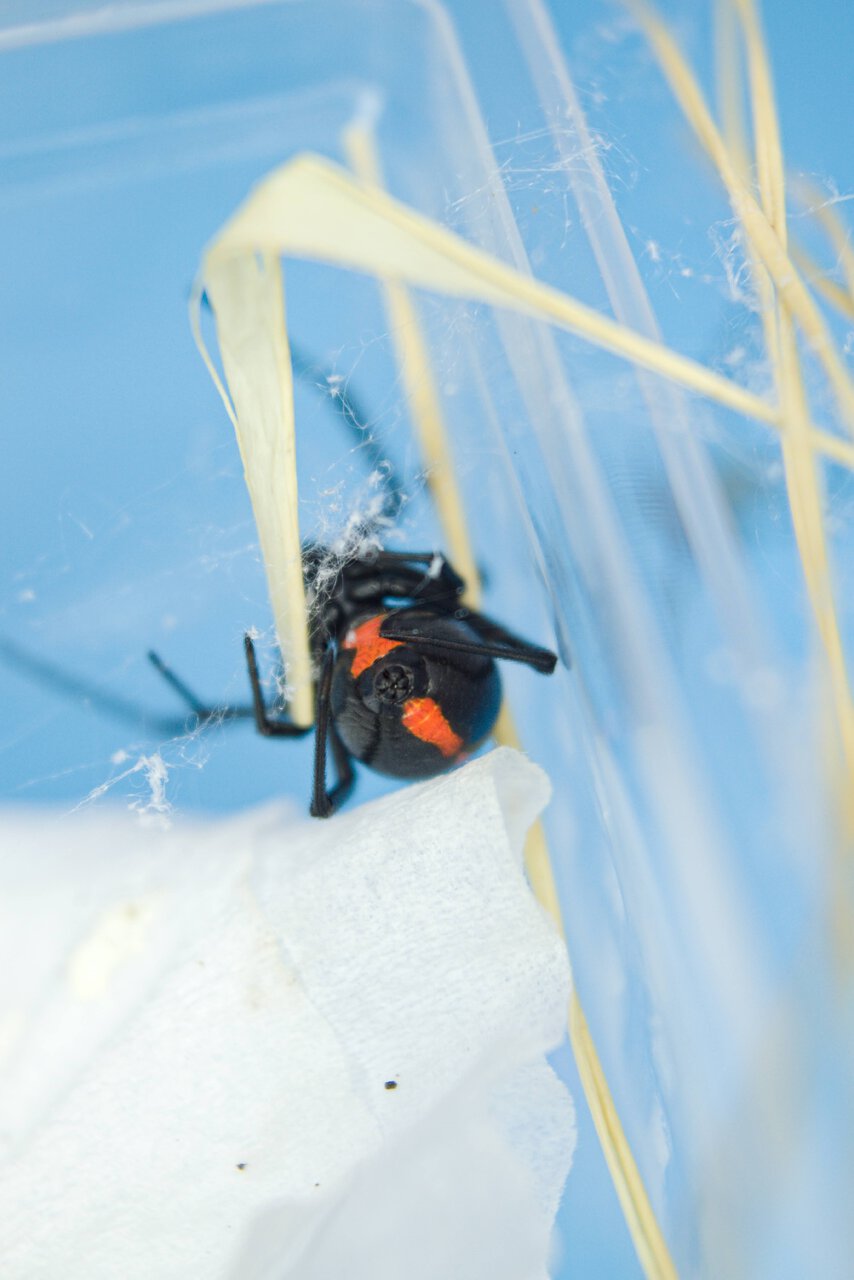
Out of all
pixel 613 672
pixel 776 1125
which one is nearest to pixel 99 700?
pixel 613 672

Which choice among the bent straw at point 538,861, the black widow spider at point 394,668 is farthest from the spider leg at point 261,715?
the bent straw at point 538,861

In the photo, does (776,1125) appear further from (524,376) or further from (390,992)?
(524,376)

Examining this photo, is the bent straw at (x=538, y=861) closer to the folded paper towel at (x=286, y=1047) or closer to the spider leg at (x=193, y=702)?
the folded paper towel at (x=286, y=1047)

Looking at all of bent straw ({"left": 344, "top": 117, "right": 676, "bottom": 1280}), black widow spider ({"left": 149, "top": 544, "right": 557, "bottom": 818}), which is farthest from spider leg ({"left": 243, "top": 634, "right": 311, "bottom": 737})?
bent straw ({"left": 344, "top": 117, "right": 676, "bottom": 1280})

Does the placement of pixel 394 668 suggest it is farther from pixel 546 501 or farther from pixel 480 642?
pixel 546 501

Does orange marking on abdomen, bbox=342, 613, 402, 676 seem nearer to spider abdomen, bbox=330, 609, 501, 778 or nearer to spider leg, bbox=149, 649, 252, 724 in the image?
spider abdomen, bbox=330, 609, 501, 778

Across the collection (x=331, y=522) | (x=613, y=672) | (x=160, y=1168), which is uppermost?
(x=331, y=522)
